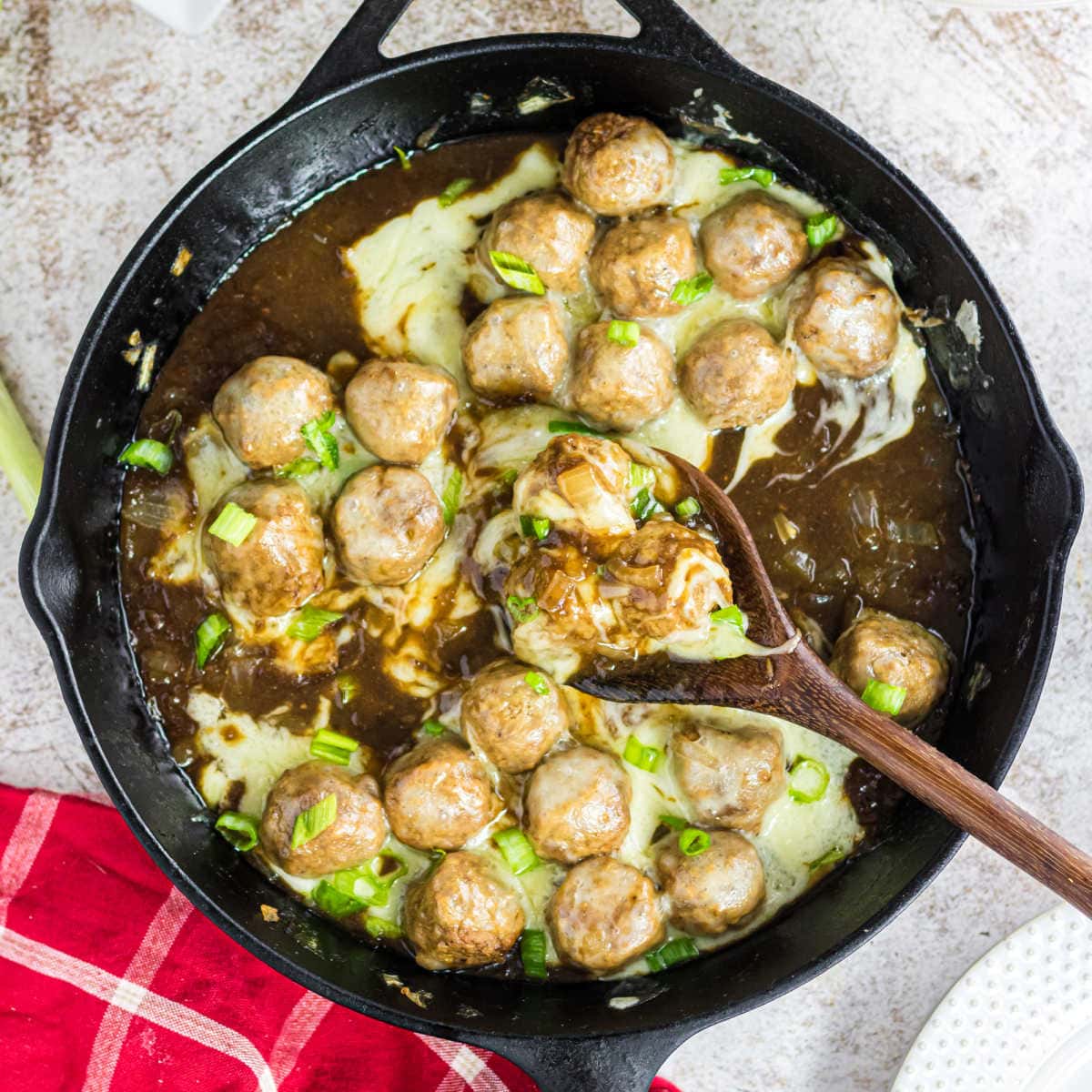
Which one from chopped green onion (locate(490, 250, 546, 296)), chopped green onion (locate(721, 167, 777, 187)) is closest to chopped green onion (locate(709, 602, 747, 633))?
chopped green onion (locate(490, 250, 546, 296))

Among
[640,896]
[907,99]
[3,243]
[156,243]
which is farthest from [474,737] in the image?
[907,99]

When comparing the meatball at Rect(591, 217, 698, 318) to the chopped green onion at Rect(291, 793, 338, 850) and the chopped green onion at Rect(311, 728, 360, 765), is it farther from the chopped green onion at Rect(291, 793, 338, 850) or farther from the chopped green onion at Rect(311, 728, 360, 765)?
the chopped green onion at Rect(291, 793, 338, 850)

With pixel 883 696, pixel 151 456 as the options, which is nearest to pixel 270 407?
pixel 151 456

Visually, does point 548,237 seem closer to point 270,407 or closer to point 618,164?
point 618,164

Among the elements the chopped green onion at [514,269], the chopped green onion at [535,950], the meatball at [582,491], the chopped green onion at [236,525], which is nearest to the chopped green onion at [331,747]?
the chopped green onion at [236,525]

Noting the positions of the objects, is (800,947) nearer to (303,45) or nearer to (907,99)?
(907,99)

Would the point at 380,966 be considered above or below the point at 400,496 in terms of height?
below
